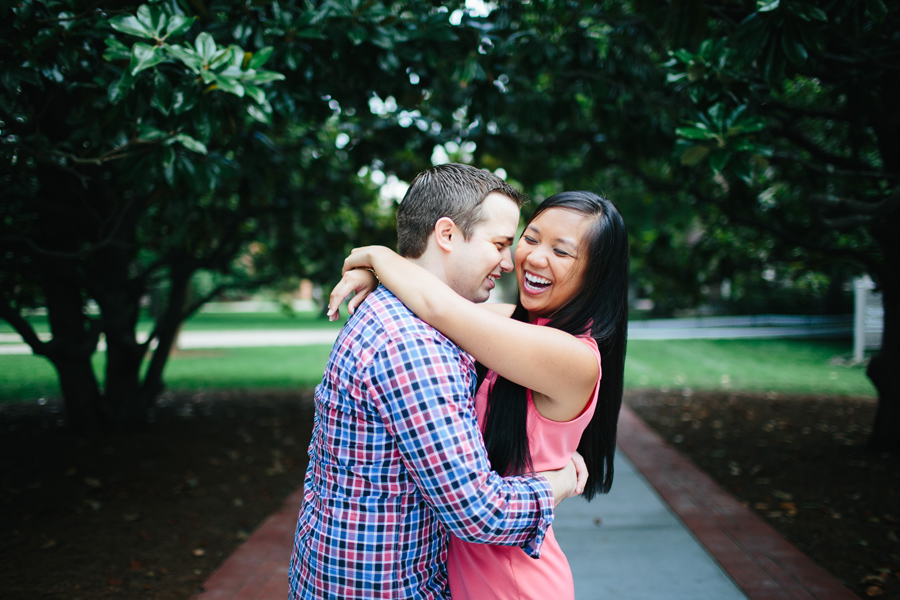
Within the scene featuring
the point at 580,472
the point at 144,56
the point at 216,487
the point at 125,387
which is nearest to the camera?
the point at 580,472

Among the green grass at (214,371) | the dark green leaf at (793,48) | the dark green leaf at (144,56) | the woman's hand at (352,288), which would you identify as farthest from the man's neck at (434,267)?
the green grass at (214,371)

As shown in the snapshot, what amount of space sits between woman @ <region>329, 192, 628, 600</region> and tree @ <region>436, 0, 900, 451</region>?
1175mm

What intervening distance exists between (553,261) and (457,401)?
24.0 inches

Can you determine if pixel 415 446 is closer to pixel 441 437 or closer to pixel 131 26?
pixel 441 437

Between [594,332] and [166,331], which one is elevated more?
[594,332]

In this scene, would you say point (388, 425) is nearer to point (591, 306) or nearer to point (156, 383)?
point (591, 306)

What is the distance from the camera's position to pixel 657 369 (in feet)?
40.8

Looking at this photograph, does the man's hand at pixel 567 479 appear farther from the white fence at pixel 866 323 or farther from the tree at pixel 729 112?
the white fence at pixel 866 323

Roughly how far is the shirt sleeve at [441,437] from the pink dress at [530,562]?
251 mm

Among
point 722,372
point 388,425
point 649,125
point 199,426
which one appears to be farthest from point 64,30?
point 722,372

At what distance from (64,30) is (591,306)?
301 centimetres

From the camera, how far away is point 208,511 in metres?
4.66

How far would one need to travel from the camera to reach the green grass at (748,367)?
1027cm

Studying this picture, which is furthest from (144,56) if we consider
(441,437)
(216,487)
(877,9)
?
(216,487)
